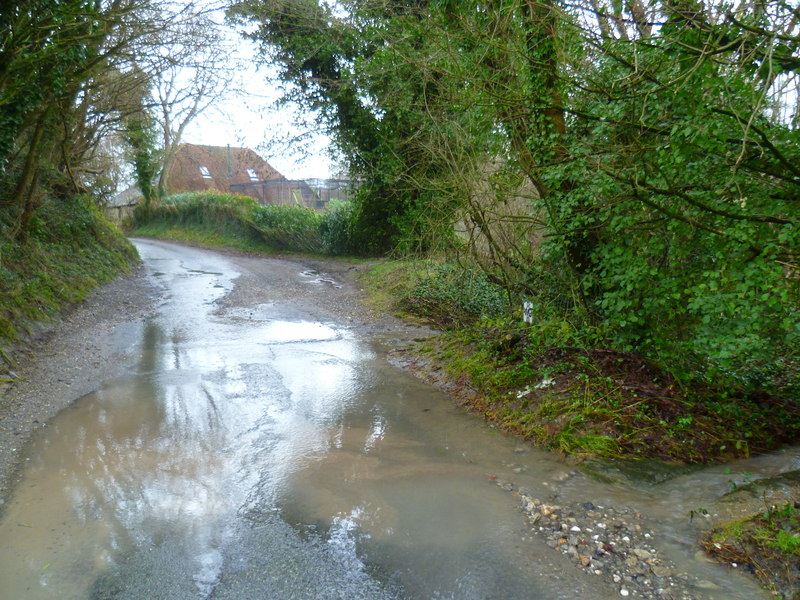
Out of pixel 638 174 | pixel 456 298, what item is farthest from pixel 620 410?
pixel 456 298

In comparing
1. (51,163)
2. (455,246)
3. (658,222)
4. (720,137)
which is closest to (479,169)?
(455,246)

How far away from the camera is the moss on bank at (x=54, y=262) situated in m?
10.0

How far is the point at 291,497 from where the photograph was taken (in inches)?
198

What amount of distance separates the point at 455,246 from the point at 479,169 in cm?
167

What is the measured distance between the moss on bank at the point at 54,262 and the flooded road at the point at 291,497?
3181mm

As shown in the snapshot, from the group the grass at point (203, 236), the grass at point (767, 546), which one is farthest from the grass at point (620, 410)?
the grass at point (203, 236)

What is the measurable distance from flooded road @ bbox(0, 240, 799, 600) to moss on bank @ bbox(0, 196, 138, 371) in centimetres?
318

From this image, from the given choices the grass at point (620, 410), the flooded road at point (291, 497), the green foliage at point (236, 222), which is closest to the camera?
the flooded road at point (291, 497)

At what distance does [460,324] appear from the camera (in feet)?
35.3

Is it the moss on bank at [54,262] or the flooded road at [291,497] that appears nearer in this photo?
the flooded road at [291,497]

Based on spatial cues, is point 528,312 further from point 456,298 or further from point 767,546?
point 767,546

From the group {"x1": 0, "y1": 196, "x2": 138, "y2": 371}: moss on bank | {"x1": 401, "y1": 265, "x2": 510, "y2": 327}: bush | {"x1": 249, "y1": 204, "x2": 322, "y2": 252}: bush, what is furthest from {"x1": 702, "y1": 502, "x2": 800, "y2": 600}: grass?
{"x1": 249, "y1": 204, "x2": 322, "y2": 252}: bush

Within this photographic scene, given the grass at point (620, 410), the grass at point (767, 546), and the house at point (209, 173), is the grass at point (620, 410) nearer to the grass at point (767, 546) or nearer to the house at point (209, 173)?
the grass at point (767, 546)

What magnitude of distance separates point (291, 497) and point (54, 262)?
39.6ft
